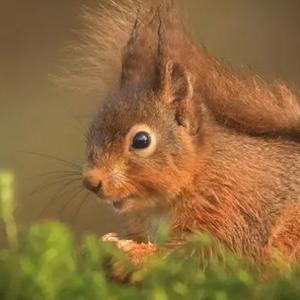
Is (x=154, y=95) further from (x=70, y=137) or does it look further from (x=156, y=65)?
(x=70, y=137)

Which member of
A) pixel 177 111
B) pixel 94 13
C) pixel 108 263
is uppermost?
pixel 94 13

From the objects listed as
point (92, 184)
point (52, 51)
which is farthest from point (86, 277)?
point (52, 51)

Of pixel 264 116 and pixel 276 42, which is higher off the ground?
pixel 276 42

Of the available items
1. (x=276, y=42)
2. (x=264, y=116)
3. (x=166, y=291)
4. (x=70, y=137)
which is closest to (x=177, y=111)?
(x=264, y=116)

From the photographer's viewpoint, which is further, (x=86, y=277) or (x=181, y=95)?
(x=181, y=95)

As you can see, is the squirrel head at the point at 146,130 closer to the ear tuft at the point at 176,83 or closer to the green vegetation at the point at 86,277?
the ear tuft at the point at 176,83

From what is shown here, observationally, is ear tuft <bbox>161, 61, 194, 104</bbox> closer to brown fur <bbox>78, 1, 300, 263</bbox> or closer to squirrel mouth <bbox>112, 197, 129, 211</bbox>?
brown fur <bbox>78, 1, 300, 263</bbox>

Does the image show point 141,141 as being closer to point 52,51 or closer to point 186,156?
point 186,156
